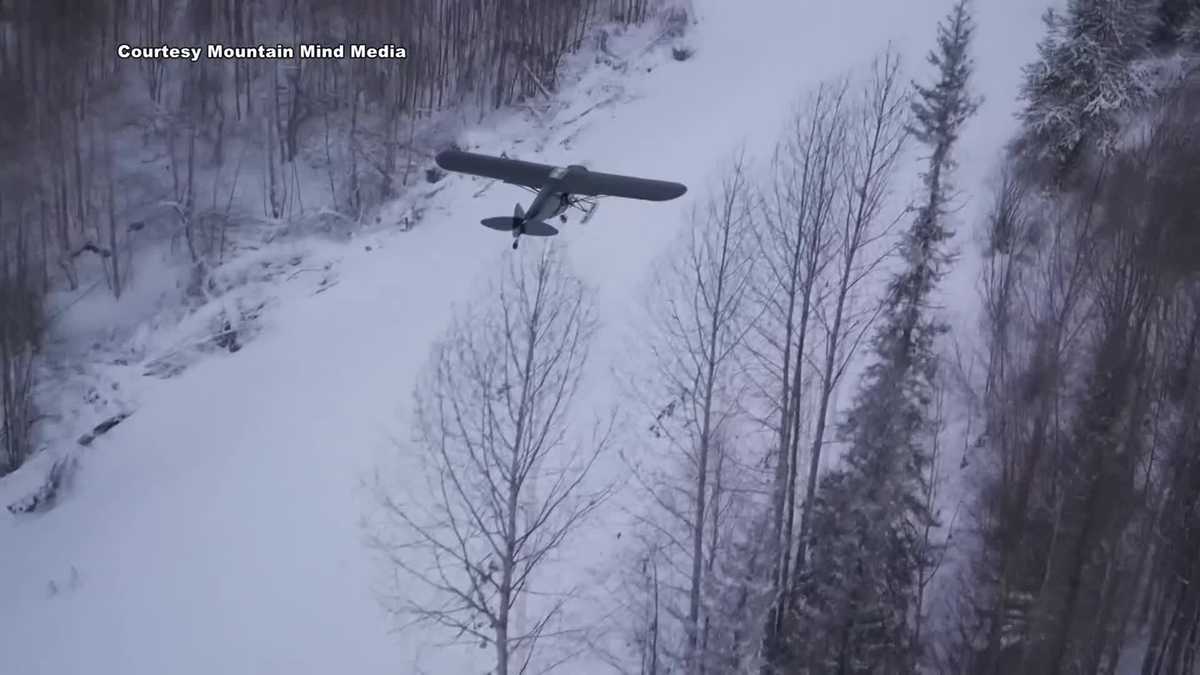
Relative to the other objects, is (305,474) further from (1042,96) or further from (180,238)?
(1042,96)

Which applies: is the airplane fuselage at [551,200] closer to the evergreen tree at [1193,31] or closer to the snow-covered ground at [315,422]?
the snow-covered ground at [315,422]

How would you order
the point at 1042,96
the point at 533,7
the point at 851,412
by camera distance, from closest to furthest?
1. the point at 851,412
2. the point at 1042,96
3. the point at 533,7

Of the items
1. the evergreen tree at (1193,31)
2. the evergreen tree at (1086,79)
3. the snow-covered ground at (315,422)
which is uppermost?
the evergreen tree at (1193,31)

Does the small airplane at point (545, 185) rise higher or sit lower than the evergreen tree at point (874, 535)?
higher

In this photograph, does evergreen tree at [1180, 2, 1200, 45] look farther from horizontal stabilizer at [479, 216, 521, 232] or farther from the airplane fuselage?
horizontal stabilizer at [479, 216, 521, 232]

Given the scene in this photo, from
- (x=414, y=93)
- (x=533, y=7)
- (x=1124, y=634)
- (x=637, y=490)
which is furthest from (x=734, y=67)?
(x=1124, y=634)

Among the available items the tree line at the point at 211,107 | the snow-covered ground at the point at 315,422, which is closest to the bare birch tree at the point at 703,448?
the snow-covered ground at the point at 315,422

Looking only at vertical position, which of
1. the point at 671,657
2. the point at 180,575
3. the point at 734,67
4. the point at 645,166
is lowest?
the point at 180,575
